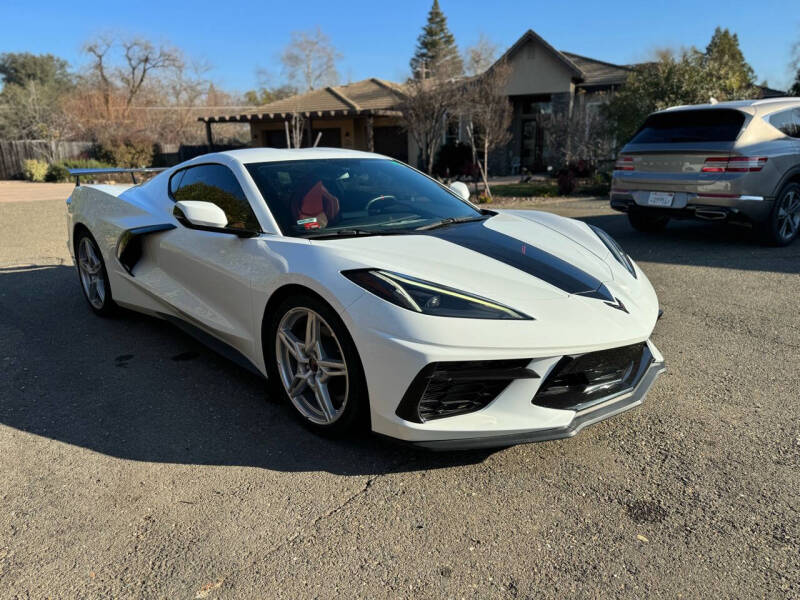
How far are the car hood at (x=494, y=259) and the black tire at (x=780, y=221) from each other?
15.4 ft

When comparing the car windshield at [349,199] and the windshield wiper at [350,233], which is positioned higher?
the car windshield at [349,199]

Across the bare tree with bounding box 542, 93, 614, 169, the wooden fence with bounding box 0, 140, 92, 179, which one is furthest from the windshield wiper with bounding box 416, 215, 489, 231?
the wooden fence with bounding box 0, 140, 92, 179

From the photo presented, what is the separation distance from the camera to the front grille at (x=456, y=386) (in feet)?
7.75

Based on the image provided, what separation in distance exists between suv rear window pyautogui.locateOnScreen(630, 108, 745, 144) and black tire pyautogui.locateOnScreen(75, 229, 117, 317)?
248 inches

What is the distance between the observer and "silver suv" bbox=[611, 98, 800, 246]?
22.1 ft

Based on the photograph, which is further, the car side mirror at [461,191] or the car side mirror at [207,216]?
the car side mirror at [461,191]

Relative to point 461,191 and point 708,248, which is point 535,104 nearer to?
point 708,248

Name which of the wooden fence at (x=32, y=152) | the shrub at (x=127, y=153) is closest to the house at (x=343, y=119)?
the wooden fence at (x=32, y=152)

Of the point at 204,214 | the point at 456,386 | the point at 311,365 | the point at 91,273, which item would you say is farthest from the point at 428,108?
the point at 456,386

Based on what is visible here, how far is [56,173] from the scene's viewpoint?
27.4 meters

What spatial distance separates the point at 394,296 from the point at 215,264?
4.72 ft

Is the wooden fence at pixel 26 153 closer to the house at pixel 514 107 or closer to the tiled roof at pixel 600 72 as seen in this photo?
the house at pixel 514 107

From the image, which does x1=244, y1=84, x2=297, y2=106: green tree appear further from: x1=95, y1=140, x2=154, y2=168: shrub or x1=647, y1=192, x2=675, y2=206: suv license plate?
x1=647, y1=192, x2=675, y2=206: suv license plate

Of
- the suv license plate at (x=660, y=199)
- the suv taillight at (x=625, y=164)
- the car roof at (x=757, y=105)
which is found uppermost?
the car roof at (x=757, y=105)
